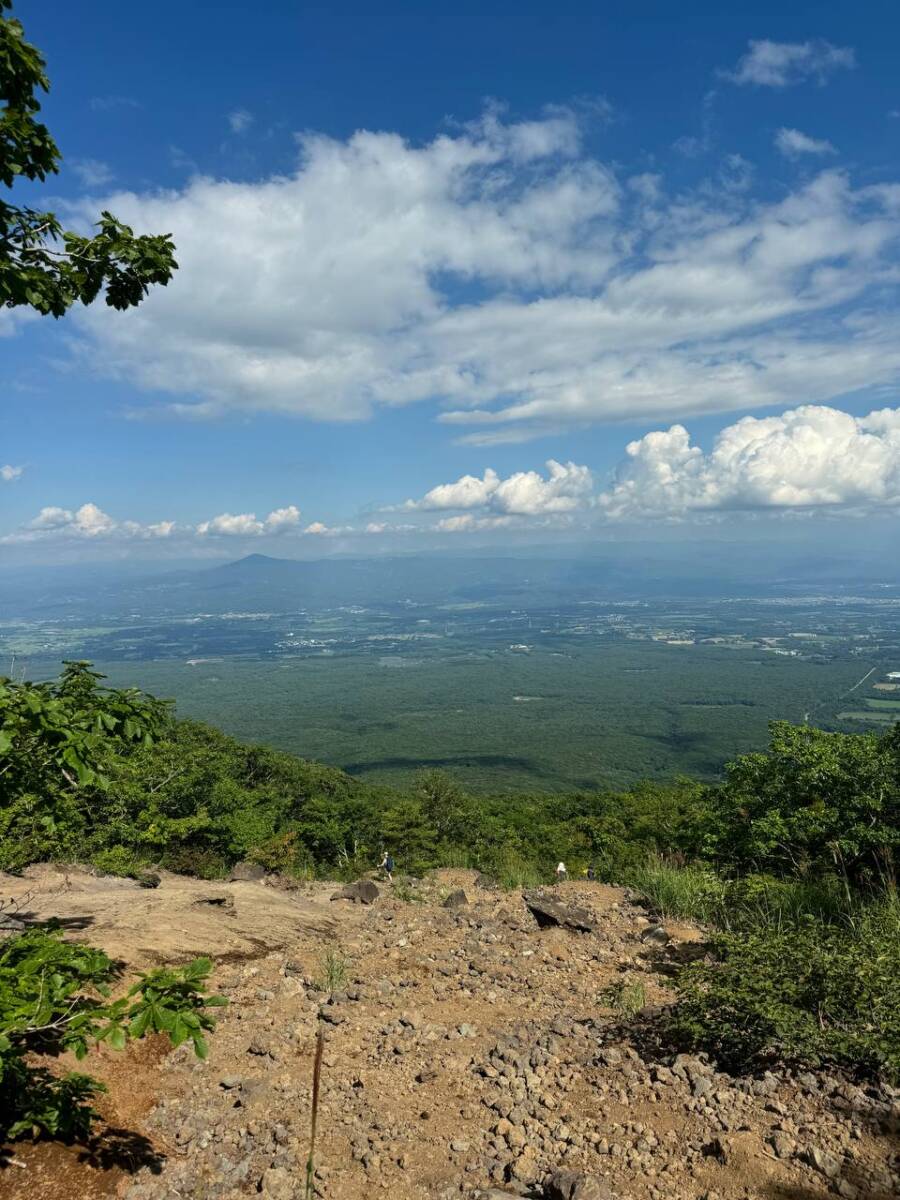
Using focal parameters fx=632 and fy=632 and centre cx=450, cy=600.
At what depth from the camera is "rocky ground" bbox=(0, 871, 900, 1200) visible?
13.9 feet

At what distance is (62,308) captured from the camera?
461cm

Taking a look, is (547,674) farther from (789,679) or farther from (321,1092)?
(321,1092)

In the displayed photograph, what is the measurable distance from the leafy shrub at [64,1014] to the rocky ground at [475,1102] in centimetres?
72

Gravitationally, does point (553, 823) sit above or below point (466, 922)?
below

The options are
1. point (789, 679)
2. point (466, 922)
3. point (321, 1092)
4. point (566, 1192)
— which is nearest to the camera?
point (566, 1192)

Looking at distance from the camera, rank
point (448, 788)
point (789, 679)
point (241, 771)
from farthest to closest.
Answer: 1. point (789, 679)
2. point (241, 771)
3. point (448, 788)

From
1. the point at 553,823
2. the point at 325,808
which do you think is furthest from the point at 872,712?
the point at 325,808

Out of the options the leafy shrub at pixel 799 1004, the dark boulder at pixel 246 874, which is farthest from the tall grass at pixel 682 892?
the dark boulder at pixel 246 874

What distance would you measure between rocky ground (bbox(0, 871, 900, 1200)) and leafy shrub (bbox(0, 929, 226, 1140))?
0.72 metres

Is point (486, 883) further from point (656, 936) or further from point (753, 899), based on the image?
point (753, 899)

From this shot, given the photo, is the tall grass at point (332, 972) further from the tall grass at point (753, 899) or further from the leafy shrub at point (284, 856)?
the leafy shrub at point (284, 856)

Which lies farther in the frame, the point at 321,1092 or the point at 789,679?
the point at 789,679

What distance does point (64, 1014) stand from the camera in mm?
3428

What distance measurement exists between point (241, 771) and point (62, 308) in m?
28.9
